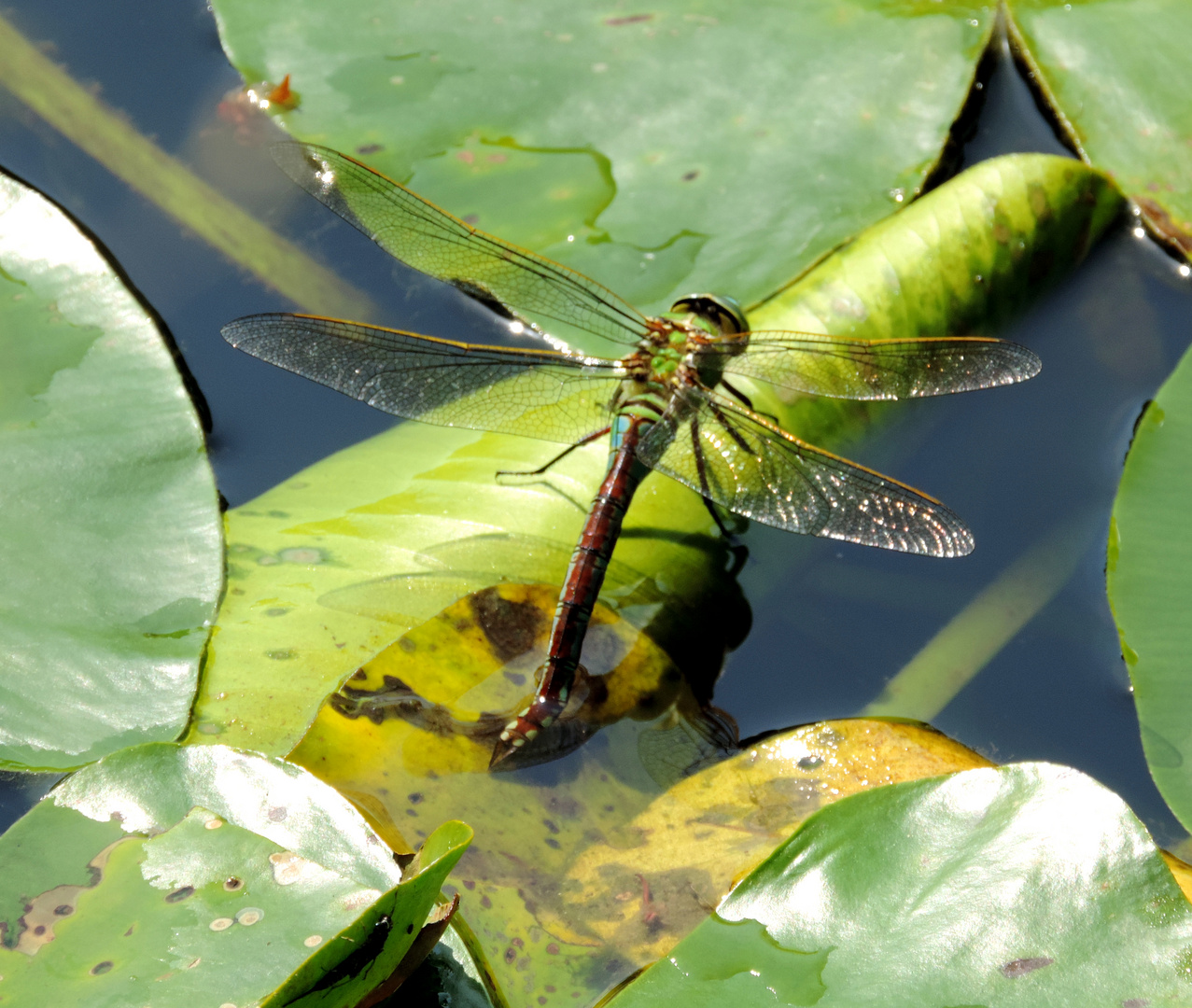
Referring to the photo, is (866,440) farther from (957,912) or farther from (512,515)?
(957,912)

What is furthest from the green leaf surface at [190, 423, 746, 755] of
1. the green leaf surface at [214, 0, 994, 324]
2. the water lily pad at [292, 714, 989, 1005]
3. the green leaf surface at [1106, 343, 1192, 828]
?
the green leaf surface at [1106, 343, 1192, 828]

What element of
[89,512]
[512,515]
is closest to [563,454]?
[512,515]

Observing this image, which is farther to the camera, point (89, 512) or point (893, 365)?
point (893, 365)

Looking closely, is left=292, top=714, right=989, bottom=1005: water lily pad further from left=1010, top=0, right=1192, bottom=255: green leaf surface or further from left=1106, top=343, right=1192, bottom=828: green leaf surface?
left=1010, top=0, right=1192, bottom=255: green leaf surface

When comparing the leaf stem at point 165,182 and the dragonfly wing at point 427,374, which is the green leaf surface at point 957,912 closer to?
the dragonfly wing at point 427,374

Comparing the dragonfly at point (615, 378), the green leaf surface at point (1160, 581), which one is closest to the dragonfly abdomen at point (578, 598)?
the dragonfly at point (615, 378)

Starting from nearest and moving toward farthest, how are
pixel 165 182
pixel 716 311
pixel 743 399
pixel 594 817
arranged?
pixel 594 817, pixel 743 399, pixel 716 311, pixel 165 182
